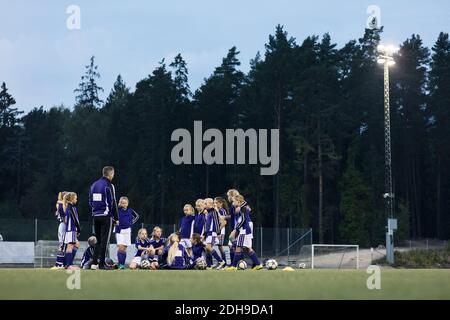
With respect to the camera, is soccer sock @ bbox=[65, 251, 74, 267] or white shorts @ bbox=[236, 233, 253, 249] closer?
soccer sock @ bbox=[65, 251, 74, 267]

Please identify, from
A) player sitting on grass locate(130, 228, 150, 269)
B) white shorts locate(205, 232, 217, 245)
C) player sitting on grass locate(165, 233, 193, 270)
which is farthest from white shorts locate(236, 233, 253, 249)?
player sitting on grass locate(130, 228, 150, 269)

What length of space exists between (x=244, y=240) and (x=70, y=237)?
419cm

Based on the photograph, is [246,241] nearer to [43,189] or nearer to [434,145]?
[434,145]

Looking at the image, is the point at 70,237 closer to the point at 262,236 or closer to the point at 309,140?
the point at 262,236

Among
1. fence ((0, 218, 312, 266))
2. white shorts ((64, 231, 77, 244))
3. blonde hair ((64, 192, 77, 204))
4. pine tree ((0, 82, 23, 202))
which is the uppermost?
pine tree ((0, 82, 23, 202))

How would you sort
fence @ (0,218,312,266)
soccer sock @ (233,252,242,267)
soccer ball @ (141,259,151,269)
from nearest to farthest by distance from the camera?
soccer ball @ (141,259,151,269)
soccer sock @ (233,252,242,267)
fence @ (0,218,312,266)

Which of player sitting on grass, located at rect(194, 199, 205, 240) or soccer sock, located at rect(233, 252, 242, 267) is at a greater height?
player sitting on grass, located at rect(194, 199, 205, 240)

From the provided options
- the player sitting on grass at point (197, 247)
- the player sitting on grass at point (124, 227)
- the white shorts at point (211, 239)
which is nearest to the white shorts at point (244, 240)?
the player sitting on grass at point (197, 247)

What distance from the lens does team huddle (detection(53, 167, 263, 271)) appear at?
660 inches

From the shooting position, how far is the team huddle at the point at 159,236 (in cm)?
1677

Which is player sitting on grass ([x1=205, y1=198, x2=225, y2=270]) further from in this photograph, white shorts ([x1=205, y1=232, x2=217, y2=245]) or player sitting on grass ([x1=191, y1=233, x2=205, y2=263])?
player sitting on grass ([x1=191, y1=233, x2=205, y2=263])

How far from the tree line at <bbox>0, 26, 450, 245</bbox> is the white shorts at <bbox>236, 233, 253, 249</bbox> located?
167 feet
